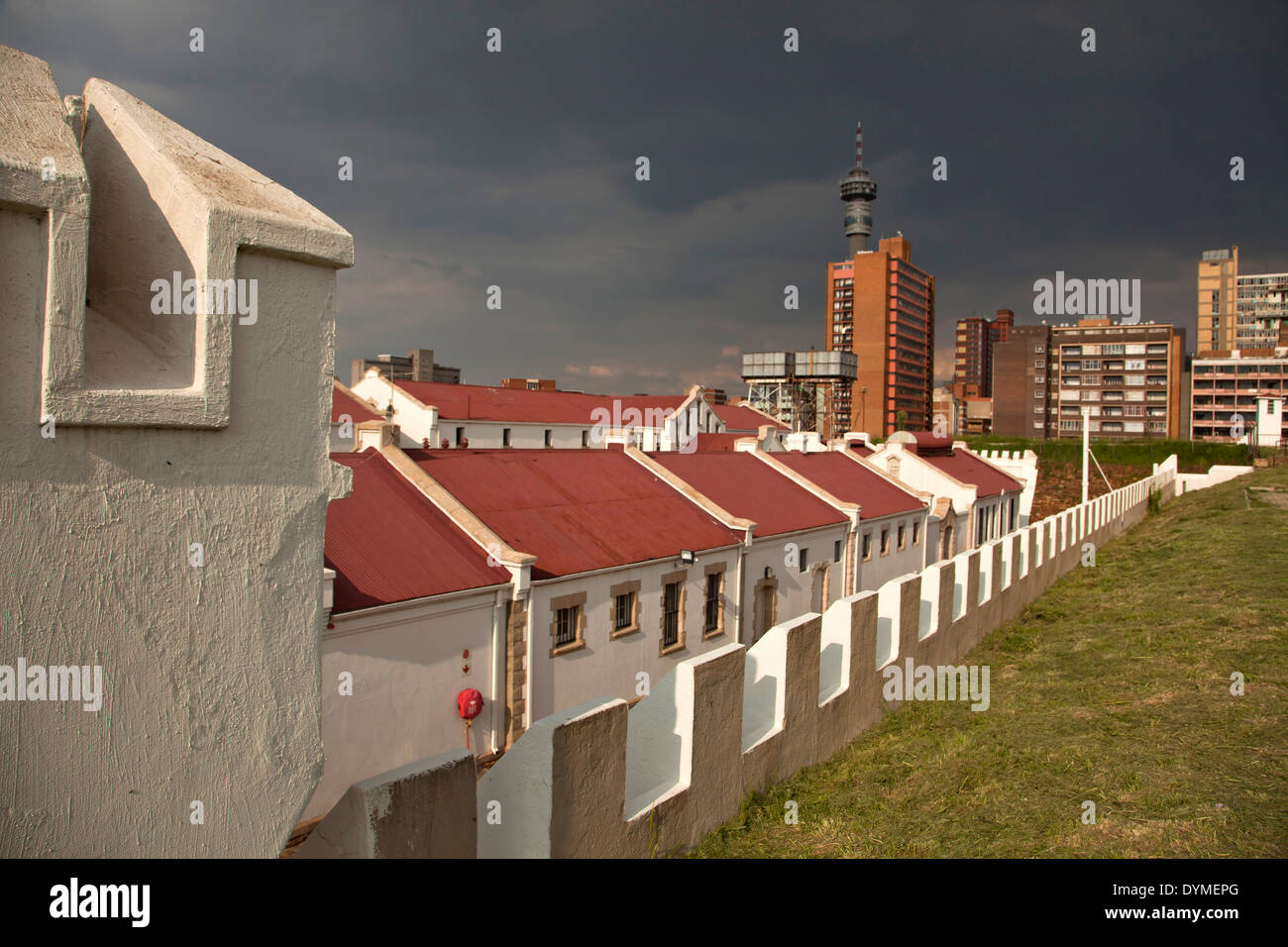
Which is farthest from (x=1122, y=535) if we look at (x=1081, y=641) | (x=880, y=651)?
(x=880, y=651)

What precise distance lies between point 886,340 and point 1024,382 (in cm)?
2176

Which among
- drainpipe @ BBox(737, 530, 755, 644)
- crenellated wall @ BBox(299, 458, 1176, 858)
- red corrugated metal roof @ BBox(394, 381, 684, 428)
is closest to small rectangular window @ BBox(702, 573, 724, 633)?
drainpipe @ BBox(737, 530, 755, 644)

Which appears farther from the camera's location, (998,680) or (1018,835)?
(998,680)

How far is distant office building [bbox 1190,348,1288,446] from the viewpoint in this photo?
9419cm

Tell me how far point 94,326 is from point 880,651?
7.40m

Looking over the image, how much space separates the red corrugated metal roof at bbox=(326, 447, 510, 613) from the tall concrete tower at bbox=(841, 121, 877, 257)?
571 ft

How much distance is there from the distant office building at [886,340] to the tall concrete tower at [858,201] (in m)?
42.6

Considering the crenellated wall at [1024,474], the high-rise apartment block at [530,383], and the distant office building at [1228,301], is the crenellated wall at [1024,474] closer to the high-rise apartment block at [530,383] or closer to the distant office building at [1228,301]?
the high-rise apartment block at [530,383]

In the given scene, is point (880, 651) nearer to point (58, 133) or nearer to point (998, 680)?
point (998, 680)

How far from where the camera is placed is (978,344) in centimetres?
19338

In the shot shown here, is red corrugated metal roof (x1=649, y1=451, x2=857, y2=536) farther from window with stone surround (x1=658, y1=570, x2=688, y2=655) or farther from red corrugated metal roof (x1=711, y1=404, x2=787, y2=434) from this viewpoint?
red corrugated metal roof (x1=711, y1=404, x2=787, y2=434)

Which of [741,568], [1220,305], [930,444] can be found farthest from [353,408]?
[1220,305]

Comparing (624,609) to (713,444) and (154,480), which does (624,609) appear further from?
(713,444)
